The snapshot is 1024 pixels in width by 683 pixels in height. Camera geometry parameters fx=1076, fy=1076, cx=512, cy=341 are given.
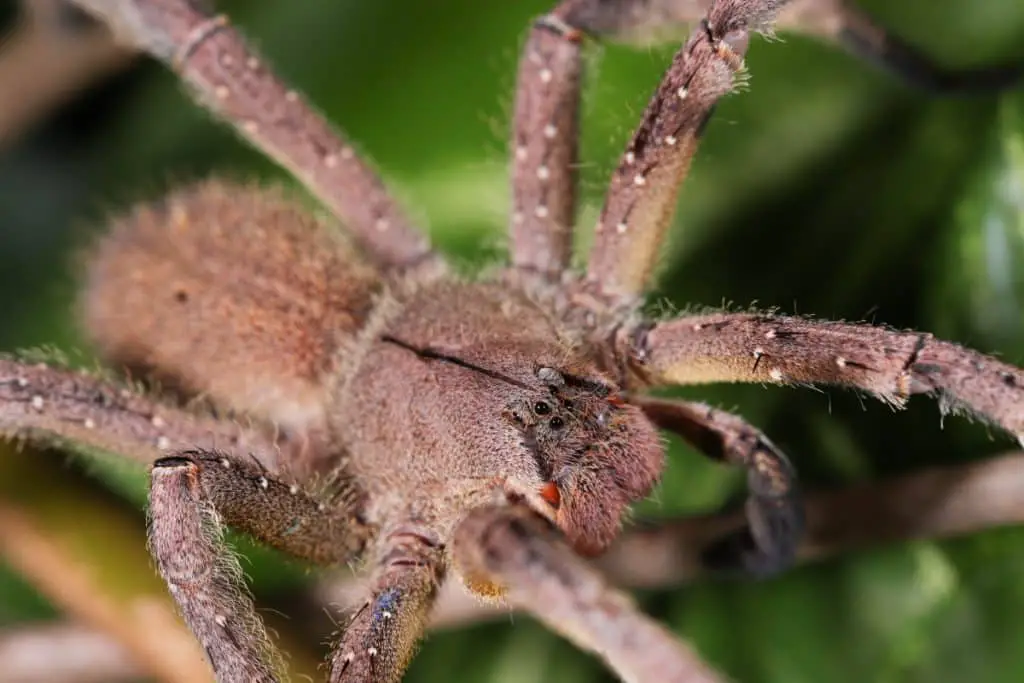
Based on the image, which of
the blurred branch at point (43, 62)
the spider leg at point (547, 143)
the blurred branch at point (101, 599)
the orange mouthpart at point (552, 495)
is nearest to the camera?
the orange mouthpart at point (552, 495)

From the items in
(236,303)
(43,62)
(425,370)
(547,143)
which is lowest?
(425,370)

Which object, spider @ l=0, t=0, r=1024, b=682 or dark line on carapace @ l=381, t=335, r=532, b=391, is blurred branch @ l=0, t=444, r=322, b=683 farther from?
dark line on carapace @ l=381, t=335, r=532, b=391

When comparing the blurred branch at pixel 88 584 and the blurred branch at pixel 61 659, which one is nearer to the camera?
the blurred branch at pixel 88 584

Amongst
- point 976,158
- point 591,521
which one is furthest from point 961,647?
point 976,158

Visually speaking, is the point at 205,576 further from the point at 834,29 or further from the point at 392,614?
the point at 834,29

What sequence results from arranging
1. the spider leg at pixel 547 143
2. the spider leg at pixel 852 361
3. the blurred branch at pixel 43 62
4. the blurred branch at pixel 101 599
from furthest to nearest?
the blurred branch at pixel 43 62 < the spider leg at pixel 547 143 < the blurred branch at pixel 101 599 < the spider leg at pixel 852 361

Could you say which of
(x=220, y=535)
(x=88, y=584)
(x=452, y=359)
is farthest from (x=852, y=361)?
(x=88, y=584)

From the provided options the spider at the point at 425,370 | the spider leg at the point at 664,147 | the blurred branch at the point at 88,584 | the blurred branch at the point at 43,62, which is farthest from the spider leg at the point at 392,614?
the blurred branch at the point at 43,62

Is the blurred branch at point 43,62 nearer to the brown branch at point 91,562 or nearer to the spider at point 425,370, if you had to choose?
the spider at point 425,370
